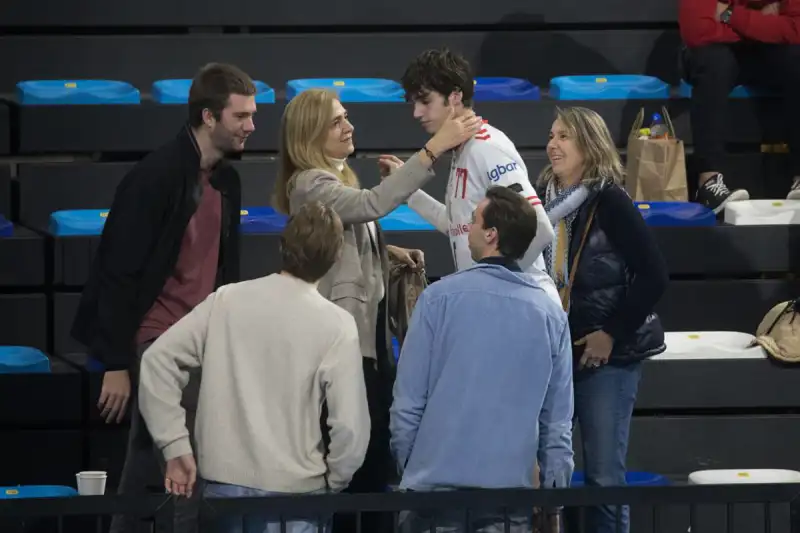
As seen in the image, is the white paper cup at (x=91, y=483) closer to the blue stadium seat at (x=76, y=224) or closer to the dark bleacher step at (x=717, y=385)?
the blue stadium seat at (x=76, y=224)

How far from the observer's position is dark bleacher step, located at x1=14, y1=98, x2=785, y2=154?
6328 millimetres

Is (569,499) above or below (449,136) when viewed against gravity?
below

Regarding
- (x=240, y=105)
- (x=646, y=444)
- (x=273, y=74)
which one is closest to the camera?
(x=240, y=105)

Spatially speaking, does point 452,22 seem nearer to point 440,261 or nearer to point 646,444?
point 440,261

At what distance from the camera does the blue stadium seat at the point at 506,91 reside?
6.59m

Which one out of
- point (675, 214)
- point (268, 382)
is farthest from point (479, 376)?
point (675, 214)

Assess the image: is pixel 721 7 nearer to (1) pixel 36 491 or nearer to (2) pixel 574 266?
(2) pixel 574 266

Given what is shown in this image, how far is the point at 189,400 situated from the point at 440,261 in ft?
6.92

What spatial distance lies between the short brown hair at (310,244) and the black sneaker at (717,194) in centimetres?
284

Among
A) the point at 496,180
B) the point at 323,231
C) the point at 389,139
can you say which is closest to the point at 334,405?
the point at 323,231

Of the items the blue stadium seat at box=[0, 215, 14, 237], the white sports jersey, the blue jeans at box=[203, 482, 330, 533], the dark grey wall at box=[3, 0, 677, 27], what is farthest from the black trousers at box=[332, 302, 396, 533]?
the dark grey wall at box=[3, 0, 677, 27]

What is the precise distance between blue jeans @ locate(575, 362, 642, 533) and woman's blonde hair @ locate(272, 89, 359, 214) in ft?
2.89

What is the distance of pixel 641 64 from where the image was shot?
7090 millimetres

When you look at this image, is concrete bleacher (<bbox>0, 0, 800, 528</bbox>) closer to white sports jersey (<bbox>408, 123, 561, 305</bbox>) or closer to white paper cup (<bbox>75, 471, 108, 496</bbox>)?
white paper cup (<bbox>75, 471, 108, 496</bbox>)
